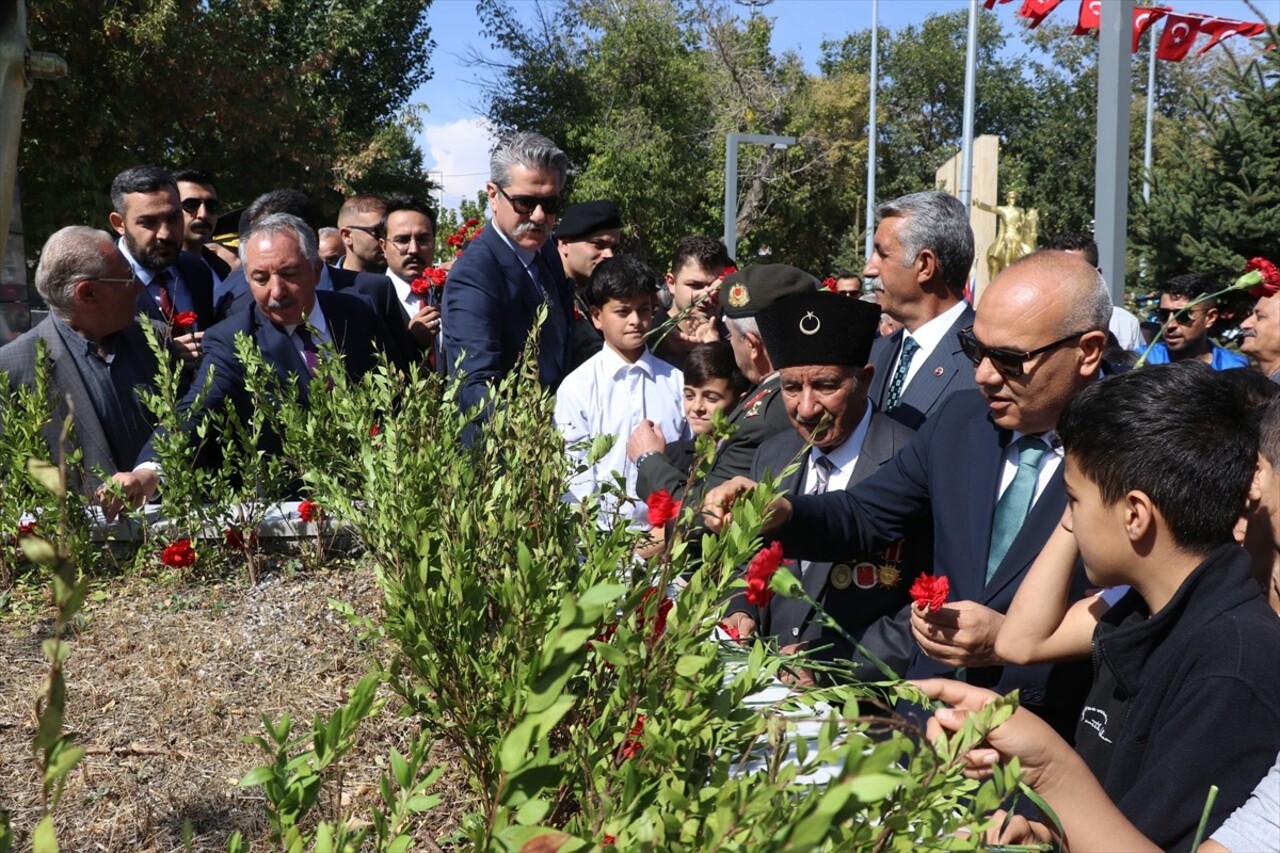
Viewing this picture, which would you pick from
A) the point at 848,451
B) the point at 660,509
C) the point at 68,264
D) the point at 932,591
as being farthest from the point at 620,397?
the point at 660,509

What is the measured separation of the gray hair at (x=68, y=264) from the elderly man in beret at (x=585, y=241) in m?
2.34

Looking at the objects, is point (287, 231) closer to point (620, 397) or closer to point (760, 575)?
point (620, 397)

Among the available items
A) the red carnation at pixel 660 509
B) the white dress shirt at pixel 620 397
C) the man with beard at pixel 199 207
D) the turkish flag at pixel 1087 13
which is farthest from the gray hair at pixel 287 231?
the turkish flag at pixel 1087 13

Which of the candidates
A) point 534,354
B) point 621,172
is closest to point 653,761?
point 534,354

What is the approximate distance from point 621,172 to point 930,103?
31.8m

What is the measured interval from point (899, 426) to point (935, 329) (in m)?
0.76

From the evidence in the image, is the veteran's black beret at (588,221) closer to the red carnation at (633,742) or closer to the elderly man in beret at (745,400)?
the elderly man in beret at (745,400)

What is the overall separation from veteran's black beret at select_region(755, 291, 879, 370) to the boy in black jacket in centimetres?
133

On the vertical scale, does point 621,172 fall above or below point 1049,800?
above

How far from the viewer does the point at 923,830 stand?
4.85 feet

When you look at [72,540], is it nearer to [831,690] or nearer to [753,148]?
[831,690]

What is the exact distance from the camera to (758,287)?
505 cm

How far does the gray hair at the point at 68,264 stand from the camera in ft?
14.1

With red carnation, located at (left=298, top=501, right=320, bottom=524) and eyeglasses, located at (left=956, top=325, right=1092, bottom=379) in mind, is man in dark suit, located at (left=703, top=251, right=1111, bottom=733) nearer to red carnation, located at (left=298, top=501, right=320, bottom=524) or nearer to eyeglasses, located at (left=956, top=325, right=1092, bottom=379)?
eyeglasses, located at (left=956, top=325, right=1092, bottom=379)
